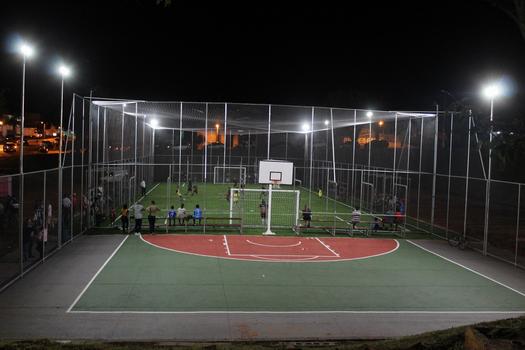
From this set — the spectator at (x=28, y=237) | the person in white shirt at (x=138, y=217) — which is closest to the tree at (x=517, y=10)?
the spectator at (x=28, y=237)

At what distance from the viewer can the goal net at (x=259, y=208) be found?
2794 cm

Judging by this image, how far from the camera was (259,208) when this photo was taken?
3550cm

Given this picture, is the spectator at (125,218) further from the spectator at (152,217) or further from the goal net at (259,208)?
the goal net at (259,208)

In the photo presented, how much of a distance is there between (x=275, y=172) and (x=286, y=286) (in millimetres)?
11836

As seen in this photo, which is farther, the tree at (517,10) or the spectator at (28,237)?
the spectator at (28,237)

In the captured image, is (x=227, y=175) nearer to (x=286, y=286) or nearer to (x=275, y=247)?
(x=275, y=247)

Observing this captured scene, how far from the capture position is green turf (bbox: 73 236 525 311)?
13852mm

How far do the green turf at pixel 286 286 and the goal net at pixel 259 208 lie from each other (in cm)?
756

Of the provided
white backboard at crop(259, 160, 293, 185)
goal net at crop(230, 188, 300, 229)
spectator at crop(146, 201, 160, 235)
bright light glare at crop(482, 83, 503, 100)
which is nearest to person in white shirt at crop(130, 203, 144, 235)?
spectator at crop(146, 201, 160, 235)

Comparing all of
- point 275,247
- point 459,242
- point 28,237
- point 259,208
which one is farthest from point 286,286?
point 259,208

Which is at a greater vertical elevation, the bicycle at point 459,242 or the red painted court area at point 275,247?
the bicycle at point 459,242

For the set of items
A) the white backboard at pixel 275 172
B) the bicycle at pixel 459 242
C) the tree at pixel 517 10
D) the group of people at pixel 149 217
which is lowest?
the bicycle at pixel 459 242

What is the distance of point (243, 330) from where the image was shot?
38.3ft

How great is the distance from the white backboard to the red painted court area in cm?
334
